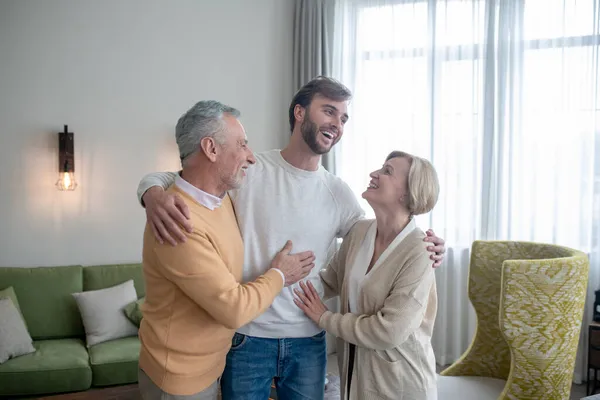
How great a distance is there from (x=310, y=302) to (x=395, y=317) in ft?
0.96

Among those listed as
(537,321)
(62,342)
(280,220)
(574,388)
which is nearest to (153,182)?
(280,220)

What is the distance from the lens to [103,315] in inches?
157

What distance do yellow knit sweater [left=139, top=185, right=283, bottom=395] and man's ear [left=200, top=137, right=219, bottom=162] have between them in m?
0.14

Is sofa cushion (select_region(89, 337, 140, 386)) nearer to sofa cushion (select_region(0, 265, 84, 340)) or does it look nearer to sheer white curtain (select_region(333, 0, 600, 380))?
sofa cushion (select_region(0, 265, 84, 340))

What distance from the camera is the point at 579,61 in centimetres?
435

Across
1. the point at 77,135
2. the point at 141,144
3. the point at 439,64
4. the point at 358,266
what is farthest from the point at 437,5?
the point at 358,266

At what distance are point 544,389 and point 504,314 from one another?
0.42 meters

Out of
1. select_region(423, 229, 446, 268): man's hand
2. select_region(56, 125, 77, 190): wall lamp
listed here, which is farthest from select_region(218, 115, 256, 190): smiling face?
select_region(56, 125, 77, 190): wall lamp

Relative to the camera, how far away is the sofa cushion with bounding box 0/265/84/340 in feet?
13.2

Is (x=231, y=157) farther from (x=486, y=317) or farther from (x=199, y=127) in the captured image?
(x=486, y=317)

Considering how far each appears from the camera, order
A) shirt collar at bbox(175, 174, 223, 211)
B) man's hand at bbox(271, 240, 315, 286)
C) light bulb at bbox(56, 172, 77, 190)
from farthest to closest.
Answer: light bulb at bbox(56, 172, 77, 190) → man's hand at bbox(271, 240, 315, 286) → shirt collar at bbox(175, 174, 223, 211)

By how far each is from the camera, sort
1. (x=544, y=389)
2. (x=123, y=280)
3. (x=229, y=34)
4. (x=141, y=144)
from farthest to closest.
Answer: (x=229, y=34)
(x=141, y=144)
(x=123, y=280)
(x=544, y=389)

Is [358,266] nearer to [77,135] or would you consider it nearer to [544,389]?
[544,389]

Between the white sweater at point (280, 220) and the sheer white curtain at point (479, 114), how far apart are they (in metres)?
2.92
